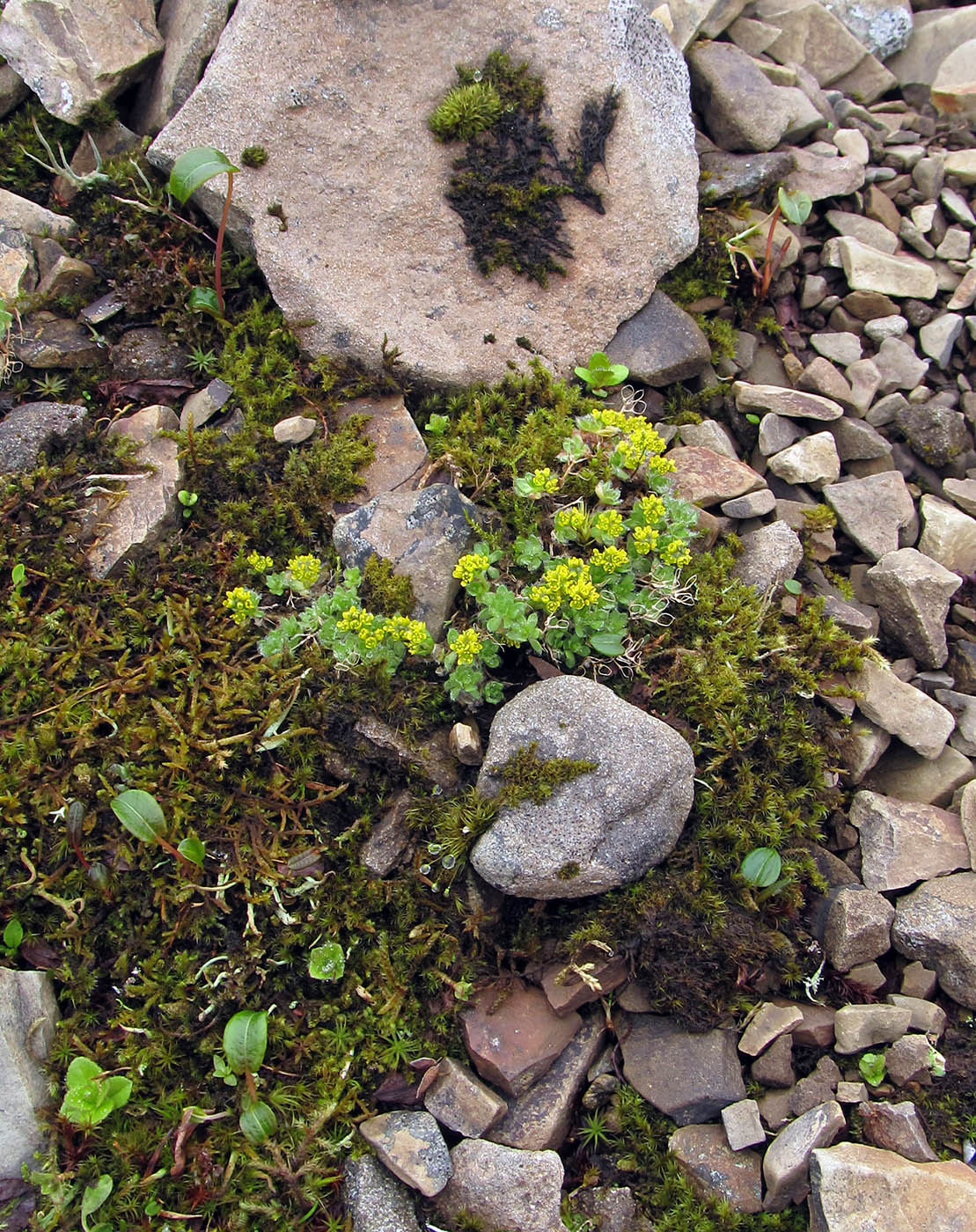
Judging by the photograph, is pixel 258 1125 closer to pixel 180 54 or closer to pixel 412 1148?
pixel 412 1148

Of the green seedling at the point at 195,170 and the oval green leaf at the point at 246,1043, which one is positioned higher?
the green seedling at the point at 195,170

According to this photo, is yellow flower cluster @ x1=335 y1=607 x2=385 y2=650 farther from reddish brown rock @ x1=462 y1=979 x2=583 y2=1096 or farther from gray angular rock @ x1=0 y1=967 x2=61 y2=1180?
gray angular rock @ x1=0 y1=967 x2=61 y2=1180

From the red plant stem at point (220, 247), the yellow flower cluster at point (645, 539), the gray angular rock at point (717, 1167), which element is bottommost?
the gray angular rock at point (717, 1167)

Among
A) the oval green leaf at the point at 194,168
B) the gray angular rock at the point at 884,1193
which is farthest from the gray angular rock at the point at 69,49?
the gray angular rock at the point at 884,1193

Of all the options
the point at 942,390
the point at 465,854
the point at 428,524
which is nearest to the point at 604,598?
the point at 428,524

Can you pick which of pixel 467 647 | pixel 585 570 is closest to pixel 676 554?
pixel 585 570

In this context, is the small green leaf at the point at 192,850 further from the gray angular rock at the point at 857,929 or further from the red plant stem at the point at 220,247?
the red plant stem at the point at 220,247
